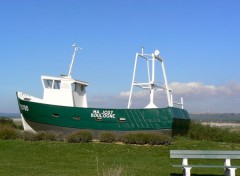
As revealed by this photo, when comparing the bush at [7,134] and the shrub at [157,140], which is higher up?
the bush at [7,134]

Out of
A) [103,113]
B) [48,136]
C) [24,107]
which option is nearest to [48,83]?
[24,107]

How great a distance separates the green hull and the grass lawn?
3.14 meters

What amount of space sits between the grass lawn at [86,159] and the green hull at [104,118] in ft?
10.3

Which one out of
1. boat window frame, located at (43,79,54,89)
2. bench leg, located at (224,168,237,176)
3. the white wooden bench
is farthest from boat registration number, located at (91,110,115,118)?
the white wooden bench

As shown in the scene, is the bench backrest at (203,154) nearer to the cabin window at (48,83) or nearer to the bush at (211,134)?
the bush at (211,134)

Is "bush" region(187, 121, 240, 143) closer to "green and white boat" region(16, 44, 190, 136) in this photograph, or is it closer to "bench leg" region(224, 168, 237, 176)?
"green and white boat" region(16, 44, 190, 136)

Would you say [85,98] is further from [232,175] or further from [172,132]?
[232,175]

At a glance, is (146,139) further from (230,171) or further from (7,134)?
(230,171)

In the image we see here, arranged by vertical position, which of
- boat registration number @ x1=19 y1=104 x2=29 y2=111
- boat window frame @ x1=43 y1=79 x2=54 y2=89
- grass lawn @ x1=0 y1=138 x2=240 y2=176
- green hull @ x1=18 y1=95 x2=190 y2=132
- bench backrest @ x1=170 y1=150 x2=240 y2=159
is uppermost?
boat window frame @ x1=43 y1=79 x2=54 y2=89

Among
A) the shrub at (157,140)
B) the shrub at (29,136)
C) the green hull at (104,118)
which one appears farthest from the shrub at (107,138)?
the shrub at (29,136)

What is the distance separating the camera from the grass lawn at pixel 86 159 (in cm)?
1207

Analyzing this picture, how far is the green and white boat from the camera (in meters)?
25.1

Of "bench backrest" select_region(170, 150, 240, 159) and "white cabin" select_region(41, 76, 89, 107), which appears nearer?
"bench backrest" select_region(170, 150, 240, 159)

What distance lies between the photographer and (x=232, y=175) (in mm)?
10375
